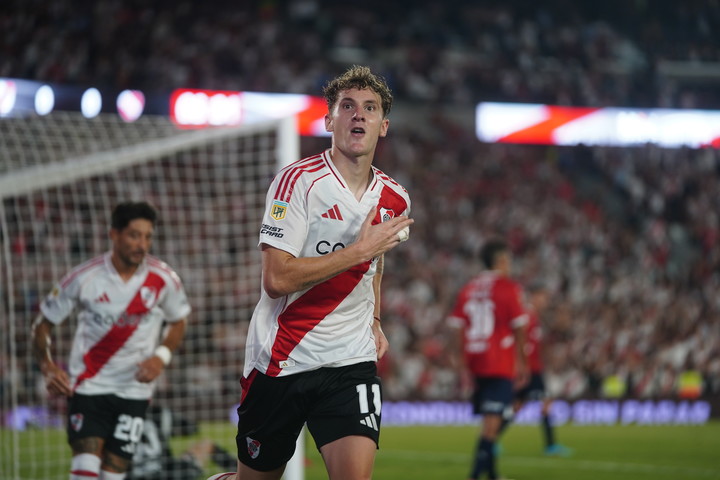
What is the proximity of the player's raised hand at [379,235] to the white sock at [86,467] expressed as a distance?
2.75 metres

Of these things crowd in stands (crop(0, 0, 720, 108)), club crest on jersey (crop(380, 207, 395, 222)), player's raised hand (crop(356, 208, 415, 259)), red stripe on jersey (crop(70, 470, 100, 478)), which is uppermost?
crowd in stands (crop(0, 0, 720, 108))

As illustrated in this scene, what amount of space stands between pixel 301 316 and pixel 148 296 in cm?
225

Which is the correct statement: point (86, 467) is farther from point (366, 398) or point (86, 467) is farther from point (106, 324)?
point (366, 398)

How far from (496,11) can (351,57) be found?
4764mm

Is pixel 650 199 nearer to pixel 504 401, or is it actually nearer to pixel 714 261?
pixel 714 261

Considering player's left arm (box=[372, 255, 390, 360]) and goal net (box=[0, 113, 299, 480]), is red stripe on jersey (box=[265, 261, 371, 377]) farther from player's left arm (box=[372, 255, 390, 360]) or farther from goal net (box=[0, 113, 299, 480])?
goal net (box=[0, 113, 299, 480])

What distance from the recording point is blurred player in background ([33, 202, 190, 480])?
6.02 m

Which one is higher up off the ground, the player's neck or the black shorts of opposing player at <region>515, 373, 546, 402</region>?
the player's neck

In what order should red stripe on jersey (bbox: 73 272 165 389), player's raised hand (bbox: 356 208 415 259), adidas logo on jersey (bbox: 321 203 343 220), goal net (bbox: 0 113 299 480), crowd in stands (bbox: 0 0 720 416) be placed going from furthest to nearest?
1. crowd in stands (bbox: 0 0 720 416)
2. goal net (bbox: 0 113 299 480)
3. red stripe on jersey (bbox: 73 272 165 389)
4. adidas logo on jersey (bbox: 321 203 343 220)
5. player's raised hand (bbox: 356 208 415 259)

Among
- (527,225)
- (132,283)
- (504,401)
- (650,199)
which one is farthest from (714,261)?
(132,283)

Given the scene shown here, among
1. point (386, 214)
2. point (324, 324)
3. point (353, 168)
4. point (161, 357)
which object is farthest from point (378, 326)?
point (161, 357)

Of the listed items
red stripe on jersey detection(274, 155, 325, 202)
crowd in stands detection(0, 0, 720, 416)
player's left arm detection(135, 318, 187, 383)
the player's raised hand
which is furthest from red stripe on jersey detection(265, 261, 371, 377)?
crowd in stands detection(0, 0, 720, 416)

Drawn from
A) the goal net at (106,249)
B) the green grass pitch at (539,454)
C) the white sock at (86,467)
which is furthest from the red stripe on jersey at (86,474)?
the green grass pitch at (539,454)

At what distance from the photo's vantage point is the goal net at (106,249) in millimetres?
9789
